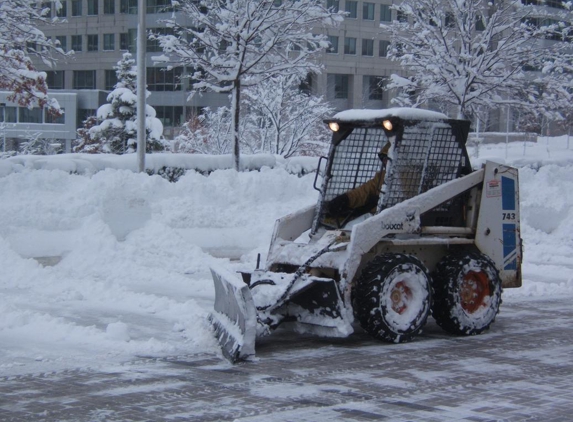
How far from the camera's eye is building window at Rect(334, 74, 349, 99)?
59906 mm

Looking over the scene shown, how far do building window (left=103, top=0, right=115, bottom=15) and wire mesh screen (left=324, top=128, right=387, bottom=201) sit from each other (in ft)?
183

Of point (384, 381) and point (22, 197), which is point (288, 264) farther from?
point (22, 197)

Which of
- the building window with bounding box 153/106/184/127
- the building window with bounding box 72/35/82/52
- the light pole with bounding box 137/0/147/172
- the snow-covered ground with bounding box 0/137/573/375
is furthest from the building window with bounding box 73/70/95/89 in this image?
the light pole with bounding box 137/0/147/172

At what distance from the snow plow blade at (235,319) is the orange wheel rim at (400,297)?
5.46 feet

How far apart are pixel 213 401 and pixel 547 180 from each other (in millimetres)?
17882

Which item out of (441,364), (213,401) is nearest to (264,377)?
(213,401)

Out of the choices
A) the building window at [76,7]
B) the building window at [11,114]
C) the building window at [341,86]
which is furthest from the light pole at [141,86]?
the building window at [76,7]

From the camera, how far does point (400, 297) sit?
984 cm

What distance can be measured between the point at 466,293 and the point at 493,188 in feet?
4.17

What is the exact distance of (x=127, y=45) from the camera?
63812 mm

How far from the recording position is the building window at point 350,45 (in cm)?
6047

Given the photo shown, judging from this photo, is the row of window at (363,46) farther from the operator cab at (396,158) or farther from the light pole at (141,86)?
the operator cab at (396,158)

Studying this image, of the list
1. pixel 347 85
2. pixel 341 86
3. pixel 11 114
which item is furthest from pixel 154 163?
pixel 11 114

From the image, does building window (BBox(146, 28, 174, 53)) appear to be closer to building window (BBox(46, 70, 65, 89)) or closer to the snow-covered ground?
building window (BBox(46, 70, 65, 89))
